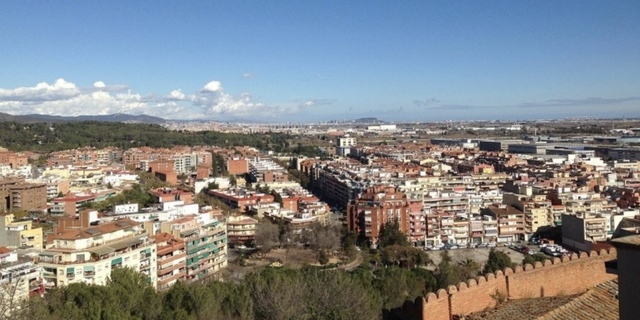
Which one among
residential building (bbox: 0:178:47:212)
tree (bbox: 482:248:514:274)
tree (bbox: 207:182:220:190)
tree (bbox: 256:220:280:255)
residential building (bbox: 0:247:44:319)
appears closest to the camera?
residential building (bbox: 0:247:44:319)

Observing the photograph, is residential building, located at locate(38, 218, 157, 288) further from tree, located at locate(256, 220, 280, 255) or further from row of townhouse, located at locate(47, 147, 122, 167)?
row of townhouse, located at locate(47, 147, 122, 167)

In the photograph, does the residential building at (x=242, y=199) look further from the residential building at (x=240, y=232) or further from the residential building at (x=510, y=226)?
the residential building at (x=510, y=226)

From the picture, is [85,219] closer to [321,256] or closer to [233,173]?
[321,256]

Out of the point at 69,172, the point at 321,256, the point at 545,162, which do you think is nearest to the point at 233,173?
the point at 69,172

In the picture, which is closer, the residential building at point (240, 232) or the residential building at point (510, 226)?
the residential building at point (240, 232)

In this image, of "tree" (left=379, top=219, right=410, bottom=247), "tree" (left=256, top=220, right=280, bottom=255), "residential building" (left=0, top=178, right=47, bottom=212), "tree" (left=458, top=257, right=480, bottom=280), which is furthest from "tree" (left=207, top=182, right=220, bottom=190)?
"tree" (left=458, top=257, right=480, bottom=280)

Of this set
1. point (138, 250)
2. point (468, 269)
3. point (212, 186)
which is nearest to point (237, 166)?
point (212, 186)

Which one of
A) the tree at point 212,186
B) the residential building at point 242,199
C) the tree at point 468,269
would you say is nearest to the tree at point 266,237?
the residential building at point 242,199
